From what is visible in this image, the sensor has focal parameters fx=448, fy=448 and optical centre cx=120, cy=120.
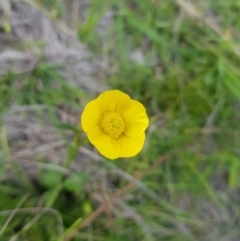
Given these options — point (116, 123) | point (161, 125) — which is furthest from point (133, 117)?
point (161, 125)

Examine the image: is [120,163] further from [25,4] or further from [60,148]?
[25,4]

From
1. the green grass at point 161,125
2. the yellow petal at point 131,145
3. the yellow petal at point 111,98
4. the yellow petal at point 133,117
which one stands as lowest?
the green grass at point 161,125

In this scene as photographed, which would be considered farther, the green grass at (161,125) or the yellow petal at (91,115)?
the green grass at (161,125)

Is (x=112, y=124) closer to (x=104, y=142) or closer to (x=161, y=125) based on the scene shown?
(x=104, y=142)

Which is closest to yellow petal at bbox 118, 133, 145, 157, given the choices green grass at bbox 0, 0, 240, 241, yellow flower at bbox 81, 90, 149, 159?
yellow flower at bbox 81, 90, 149, 159

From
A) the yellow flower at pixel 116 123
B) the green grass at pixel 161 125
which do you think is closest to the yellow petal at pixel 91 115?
the yellow flower at pixel 116 123

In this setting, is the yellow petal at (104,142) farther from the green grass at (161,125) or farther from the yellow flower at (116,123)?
the green grass at (161,125)
